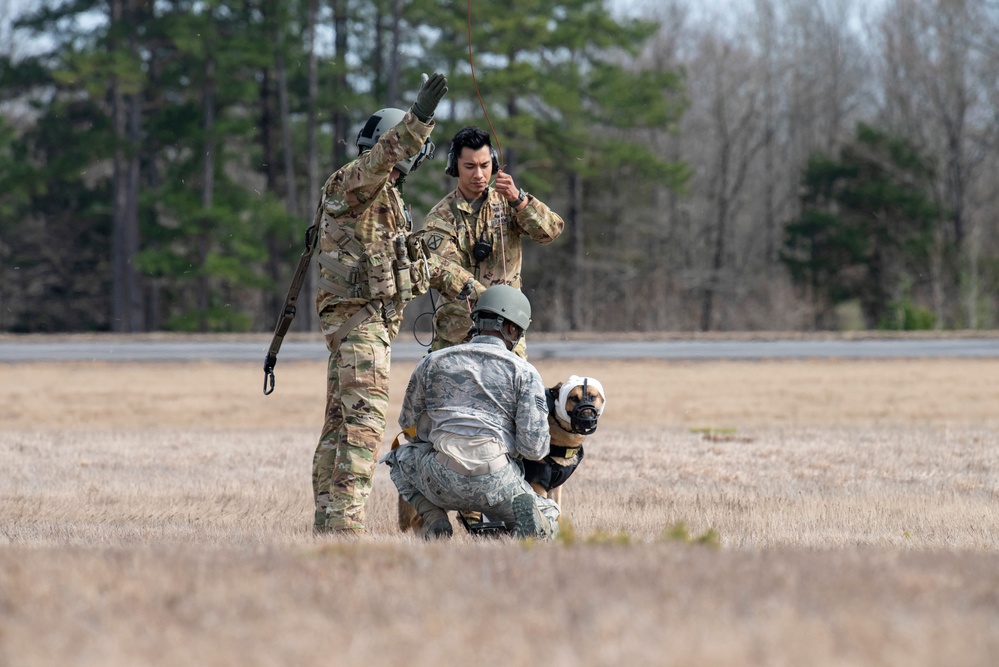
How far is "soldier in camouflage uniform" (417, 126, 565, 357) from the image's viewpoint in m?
7.88

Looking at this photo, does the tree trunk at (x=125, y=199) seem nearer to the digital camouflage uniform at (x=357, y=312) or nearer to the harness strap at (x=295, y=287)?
the harness strap at (x=295, y=287)

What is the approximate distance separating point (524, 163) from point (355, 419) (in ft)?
111

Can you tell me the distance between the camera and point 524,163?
40406mm

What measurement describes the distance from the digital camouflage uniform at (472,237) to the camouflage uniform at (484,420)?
1.23m

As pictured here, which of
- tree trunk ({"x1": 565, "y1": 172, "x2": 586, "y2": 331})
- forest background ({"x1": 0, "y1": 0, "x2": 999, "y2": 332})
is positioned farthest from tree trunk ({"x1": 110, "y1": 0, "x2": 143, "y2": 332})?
tree trunk ({"x1": 565, "y1": 172, "x2": 586, "y2": 331})

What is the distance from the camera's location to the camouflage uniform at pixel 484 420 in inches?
260

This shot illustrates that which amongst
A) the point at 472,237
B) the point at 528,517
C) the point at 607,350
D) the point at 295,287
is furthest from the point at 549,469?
the point at 607,350

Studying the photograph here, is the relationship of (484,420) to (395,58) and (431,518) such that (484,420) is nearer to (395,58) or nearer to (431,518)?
(431,518)

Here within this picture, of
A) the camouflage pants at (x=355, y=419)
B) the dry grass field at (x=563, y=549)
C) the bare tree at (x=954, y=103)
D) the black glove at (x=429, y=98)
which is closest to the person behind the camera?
the dry grass field at (x=563, y=549)

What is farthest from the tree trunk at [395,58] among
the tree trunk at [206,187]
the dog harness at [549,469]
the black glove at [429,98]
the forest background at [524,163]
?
the dog harness at [549,469]

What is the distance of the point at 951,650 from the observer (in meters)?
3.23

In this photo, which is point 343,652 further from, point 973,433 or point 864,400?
point 864,400

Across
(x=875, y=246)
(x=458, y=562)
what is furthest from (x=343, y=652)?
(x=875, y=246)

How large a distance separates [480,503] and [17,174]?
3570cm
